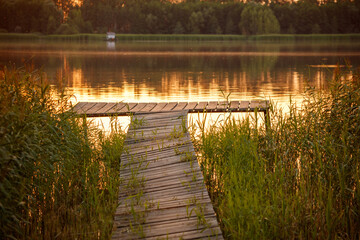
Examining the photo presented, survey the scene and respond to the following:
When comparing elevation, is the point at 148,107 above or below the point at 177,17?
below

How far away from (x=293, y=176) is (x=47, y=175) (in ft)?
8.03

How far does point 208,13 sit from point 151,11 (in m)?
12.0

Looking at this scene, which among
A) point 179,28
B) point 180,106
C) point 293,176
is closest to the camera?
point 293,176

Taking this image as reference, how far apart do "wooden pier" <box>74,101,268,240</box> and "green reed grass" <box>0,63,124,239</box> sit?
0.25m

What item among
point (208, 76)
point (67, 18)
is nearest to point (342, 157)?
point (208, 76)

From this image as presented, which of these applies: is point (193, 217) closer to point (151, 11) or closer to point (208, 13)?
point (208, 13)

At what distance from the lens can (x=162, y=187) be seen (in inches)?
162

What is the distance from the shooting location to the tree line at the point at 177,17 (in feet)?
240

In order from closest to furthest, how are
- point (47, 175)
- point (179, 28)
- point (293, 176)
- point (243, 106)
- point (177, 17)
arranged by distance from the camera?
point (47, 175) < point (293, 176) < point (243, 106) < point (179, 28) < point (177, 17)

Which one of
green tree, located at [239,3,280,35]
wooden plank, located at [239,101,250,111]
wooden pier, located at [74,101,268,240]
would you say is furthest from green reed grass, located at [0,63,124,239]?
green tree, located at [239,3,280,35]

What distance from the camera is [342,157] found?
4.41 m

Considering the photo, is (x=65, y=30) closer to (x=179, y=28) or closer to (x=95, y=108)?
(x=179, y=28)

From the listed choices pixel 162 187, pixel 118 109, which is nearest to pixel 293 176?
pixel 162 187

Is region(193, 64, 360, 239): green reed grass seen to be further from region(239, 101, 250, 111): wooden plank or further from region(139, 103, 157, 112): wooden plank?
region(139, 103, 157, 112): wooden plank
